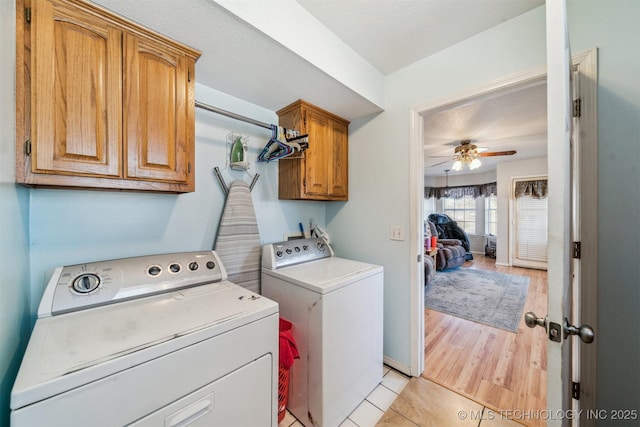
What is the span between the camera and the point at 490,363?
6.64 ft

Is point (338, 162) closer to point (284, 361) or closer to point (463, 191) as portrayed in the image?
point (284, 361)

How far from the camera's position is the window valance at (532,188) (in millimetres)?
4812

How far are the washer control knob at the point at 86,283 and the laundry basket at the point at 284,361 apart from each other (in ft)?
3.08

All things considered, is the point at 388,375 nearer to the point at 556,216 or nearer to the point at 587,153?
the point at 556,216

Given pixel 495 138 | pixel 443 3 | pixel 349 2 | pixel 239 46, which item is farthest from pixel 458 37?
pixel 495 138

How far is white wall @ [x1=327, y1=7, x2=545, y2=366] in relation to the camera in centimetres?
142

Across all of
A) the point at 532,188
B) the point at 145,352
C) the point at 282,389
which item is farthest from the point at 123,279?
the point at 532,188

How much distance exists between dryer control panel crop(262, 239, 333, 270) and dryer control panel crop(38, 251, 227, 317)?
0.35 meters

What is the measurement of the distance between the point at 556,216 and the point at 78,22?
1911mm

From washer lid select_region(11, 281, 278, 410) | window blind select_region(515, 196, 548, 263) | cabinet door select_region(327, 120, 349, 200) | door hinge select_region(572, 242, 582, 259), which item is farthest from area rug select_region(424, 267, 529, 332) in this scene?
washer lid select_region(11, 281, 278, 410)

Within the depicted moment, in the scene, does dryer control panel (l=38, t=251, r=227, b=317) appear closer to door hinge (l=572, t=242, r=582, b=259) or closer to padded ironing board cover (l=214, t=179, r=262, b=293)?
padded ironing board cover (l=214, t=179, r=262, b=293)

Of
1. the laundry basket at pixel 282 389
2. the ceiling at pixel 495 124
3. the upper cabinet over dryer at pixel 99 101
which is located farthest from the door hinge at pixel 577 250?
the upper cabinet over dryer at pixel 99 101

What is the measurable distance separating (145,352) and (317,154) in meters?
1.62

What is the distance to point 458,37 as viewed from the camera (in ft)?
5.09
